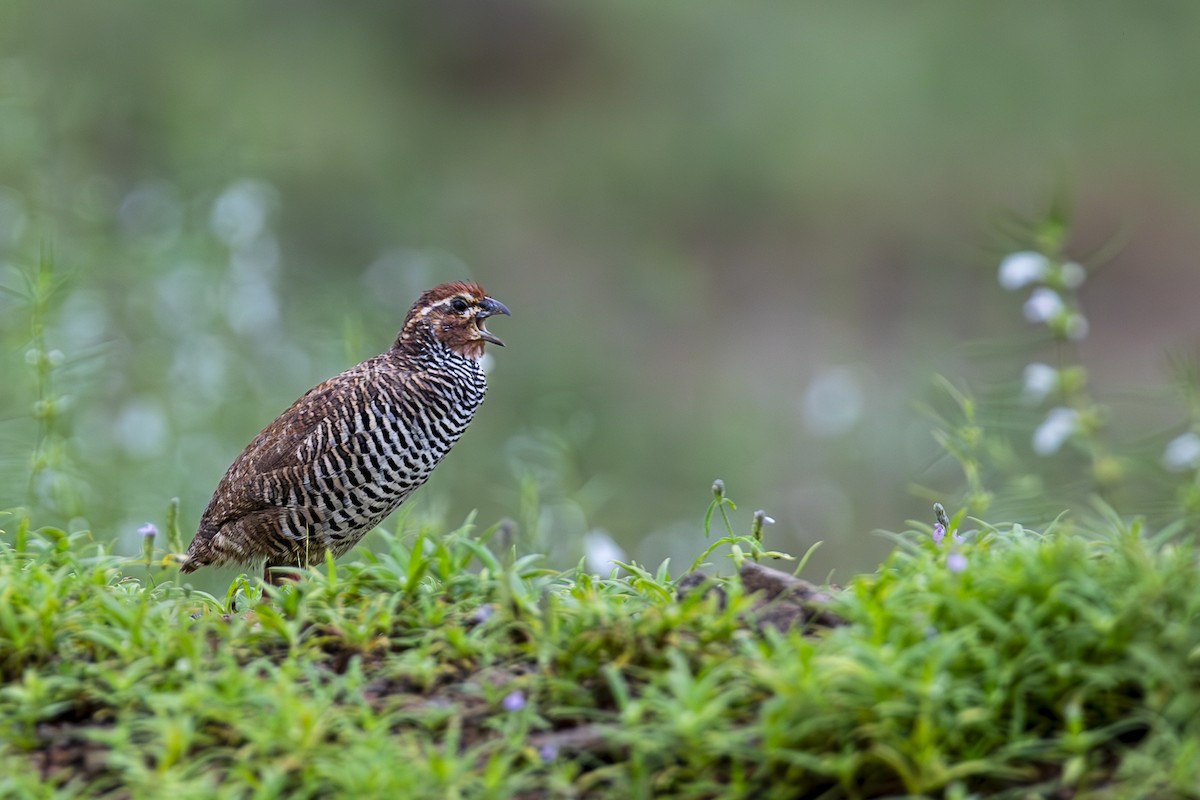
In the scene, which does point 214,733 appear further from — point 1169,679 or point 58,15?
point 58,15

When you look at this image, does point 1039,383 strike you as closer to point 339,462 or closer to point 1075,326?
point 1075,326

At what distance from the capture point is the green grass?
3.30 meters

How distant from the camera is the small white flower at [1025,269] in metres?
4.29

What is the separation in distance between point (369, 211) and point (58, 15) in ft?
15.8

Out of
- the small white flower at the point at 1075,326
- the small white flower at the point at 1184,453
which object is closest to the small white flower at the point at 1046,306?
the small white flower at the point at 1075,326

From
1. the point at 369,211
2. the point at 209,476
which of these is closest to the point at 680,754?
the point at 209,476

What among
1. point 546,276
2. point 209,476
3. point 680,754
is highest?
point 546,276

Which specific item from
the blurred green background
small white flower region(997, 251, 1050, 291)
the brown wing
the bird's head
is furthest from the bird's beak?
small white flower region(997, 251, 1050, 291)

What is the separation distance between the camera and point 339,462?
566 cm

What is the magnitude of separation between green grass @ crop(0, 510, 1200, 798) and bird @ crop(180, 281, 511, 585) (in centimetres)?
151

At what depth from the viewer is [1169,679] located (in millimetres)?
3301

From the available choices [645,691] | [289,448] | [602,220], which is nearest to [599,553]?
[289,448]

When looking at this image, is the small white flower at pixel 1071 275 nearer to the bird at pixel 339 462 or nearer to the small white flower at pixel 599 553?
the small white flower at pixel 599 553

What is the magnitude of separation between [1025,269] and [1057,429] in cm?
56
